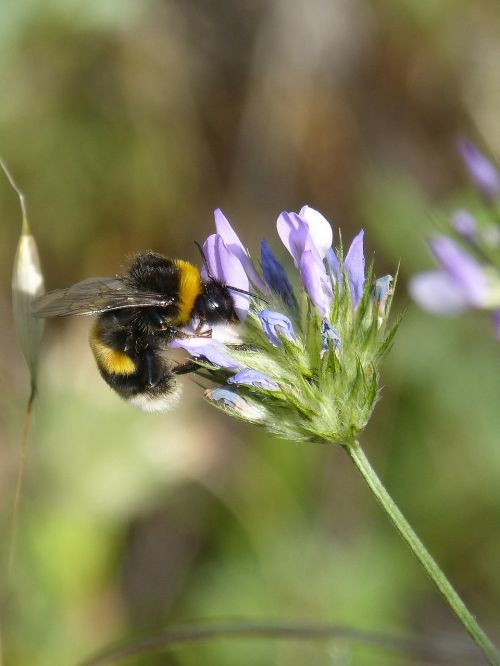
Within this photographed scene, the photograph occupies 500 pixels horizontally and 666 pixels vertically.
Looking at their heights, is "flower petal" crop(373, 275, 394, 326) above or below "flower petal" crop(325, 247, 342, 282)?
below

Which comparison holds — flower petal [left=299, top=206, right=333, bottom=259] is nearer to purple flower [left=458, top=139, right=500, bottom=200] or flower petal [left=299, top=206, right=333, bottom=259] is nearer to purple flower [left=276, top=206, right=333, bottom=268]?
purple flower [left=276, top=206, right=333, bottom=268]

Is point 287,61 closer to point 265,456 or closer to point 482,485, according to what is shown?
point 265,456

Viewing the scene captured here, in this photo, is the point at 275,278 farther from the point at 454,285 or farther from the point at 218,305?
the point at 454,285

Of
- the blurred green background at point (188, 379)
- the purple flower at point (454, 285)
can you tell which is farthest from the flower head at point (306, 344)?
the blurred green background at point (188, 379)

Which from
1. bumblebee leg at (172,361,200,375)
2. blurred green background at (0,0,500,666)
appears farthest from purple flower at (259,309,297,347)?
blurred green background at (0,0,500,666)

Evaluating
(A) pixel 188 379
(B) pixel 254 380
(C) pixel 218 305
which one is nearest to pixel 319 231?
(C) pixel 218 305
